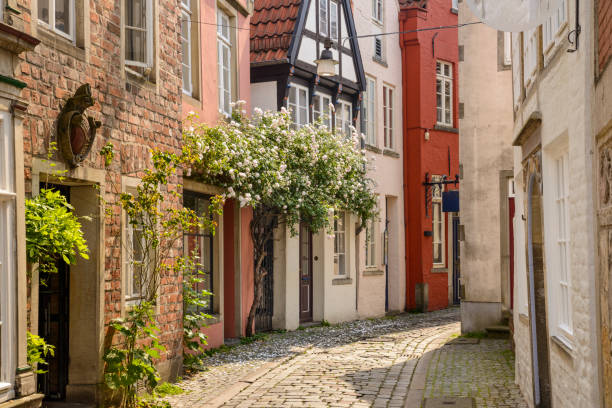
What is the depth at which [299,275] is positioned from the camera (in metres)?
16.8

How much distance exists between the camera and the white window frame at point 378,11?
21.0 meters

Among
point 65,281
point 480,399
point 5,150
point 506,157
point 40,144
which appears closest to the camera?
point 5,150

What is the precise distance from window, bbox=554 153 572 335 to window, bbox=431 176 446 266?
14.7 metres

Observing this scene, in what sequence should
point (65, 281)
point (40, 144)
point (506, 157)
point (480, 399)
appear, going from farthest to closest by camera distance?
point (506, 157)
point (480, 399)
point (65, 281)
point (40, 144)

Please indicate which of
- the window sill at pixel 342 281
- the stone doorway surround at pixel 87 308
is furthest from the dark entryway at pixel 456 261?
the stone doorway surround at pixel 87 308

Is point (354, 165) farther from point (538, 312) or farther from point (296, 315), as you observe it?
point (538, 312)

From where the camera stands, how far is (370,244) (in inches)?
788

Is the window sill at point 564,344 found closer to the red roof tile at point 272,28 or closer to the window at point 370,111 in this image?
the red roof tile at point 272,28

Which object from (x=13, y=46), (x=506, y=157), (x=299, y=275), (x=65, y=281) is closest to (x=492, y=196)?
(x=506, y=157)

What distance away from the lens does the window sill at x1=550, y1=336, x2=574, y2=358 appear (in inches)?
248

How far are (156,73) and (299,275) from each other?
27.3ft

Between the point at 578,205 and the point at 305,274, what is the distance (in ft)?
39.1

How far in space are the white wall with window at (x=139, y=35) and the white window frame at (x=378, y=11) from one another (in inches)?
498

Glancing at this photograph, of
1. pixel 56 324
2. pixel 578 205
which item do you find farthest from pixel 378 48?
pixel 578 205
